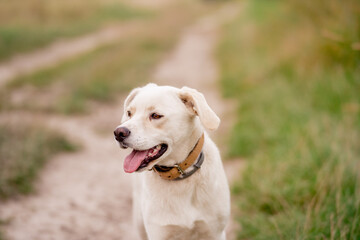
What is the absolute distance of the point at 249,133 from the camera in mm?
5016

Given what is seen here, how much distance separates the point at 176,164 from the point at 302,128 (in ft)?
9.00

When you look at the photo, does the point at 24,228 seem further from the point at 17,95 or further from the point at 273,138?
the point at 17,95

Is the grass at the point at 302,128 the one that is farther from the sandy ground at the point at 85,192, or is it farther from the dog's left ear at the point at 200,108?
the dog's left ear at the point at 200,108

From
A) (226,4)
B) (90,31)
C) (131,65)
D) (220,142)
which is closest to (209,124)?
(220,142)

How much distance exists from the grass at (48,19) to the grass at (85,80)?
315 cm

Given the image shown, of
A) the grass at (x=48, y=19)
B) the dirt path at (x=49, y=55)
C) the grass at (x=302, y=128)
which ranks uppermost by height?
the grass at (x=48, y=19)

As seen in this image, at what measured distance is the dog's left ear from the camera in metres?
2.19

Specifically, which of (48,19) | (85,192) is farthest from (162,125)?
(48,19)

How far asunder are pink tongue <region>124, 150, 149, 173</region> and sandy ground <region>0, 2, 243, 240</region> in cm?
155

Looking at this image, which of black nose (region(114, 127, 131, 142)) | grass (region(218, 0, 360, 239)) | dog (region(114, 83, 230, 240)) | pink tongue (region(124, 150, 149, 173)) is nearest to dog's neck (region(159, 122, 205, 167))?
dog (region(114, 83, 230, 240))

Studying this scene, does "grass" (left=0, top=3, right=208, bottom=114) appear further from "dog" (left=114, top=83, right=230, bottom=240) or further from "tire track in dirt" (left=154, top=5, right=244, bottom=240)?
"dog" (left=114, top=83, right=230, bottom=240)

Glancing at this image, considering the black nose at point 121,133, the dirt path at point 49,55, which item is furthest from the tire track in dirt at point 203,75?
the dirt path at point 49,55

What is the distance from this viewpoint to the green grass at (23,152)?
12.8ft

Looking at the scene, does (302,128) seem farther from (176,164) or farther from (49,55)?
(49,55)
